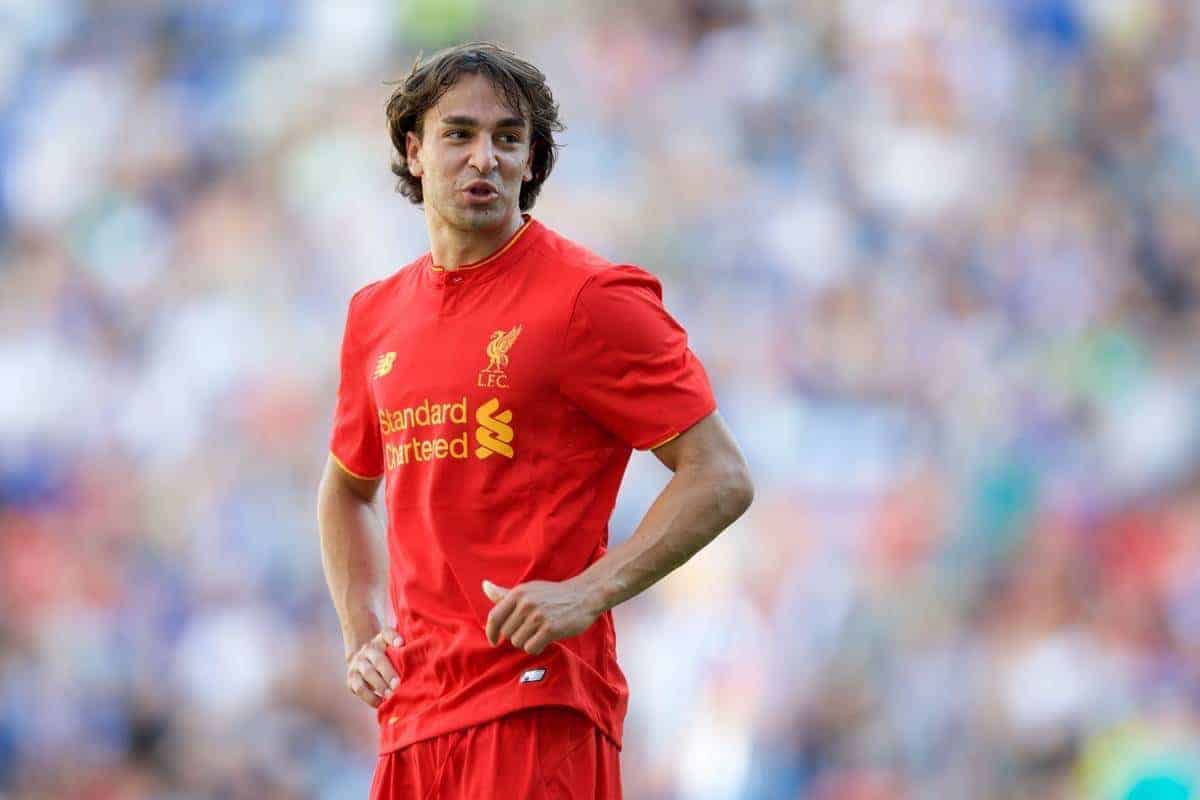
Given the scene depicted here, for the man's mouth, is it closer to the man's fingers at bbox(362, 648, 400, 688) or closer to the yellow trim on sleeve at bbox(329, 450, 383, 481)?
the yellow trim on sleeve at bbox(329, 450, 383, 481)

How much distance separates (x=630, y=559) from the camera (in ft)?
10.0

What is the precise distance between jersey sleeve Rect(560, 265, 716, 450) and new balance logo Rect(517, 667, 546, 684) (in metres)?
0.43

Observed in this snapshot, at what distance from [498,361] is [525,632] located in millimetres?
500

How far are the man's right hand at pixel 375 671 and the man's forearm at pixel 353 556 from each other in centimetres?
18

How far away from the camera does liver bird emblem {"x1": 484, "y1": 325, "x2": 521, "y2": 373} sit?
3.16 m

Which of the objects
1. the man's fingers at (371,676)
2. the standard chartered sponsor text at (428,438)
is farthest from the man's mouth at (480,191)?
the man's fingers at (371,676)

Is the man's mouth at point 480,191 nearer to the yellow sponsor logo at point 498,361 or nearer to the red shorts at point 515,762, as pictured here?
the yellow sponsor logo at point 498,361

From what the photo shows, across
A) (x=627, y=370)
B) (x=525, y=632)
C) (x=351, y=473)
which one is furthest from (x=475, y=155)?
(x=525, y=632)

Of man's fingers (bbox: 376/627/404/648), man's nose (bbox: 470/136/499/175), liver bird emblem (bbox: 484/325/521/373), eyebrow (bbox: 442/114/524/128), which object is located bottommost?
man's fingers (bbox: 376/627/404/648)

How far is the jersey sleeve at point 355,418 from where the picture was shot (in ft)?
11.5

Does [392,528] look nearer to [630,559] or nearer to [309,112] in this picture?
[630,559]

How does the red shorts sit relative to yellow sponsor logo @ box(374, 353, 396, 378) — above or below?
below

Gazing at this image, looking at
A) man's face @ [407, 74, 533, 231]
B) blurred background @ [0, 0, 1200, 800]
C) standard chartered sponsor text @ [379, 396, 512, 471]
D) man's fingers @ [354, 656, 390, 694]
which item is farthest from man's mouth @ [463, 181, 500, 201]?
blurred background @ [0, 0, 1200, 800]

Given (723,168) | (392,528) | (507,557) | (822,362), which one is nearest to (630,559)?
(507,557)
